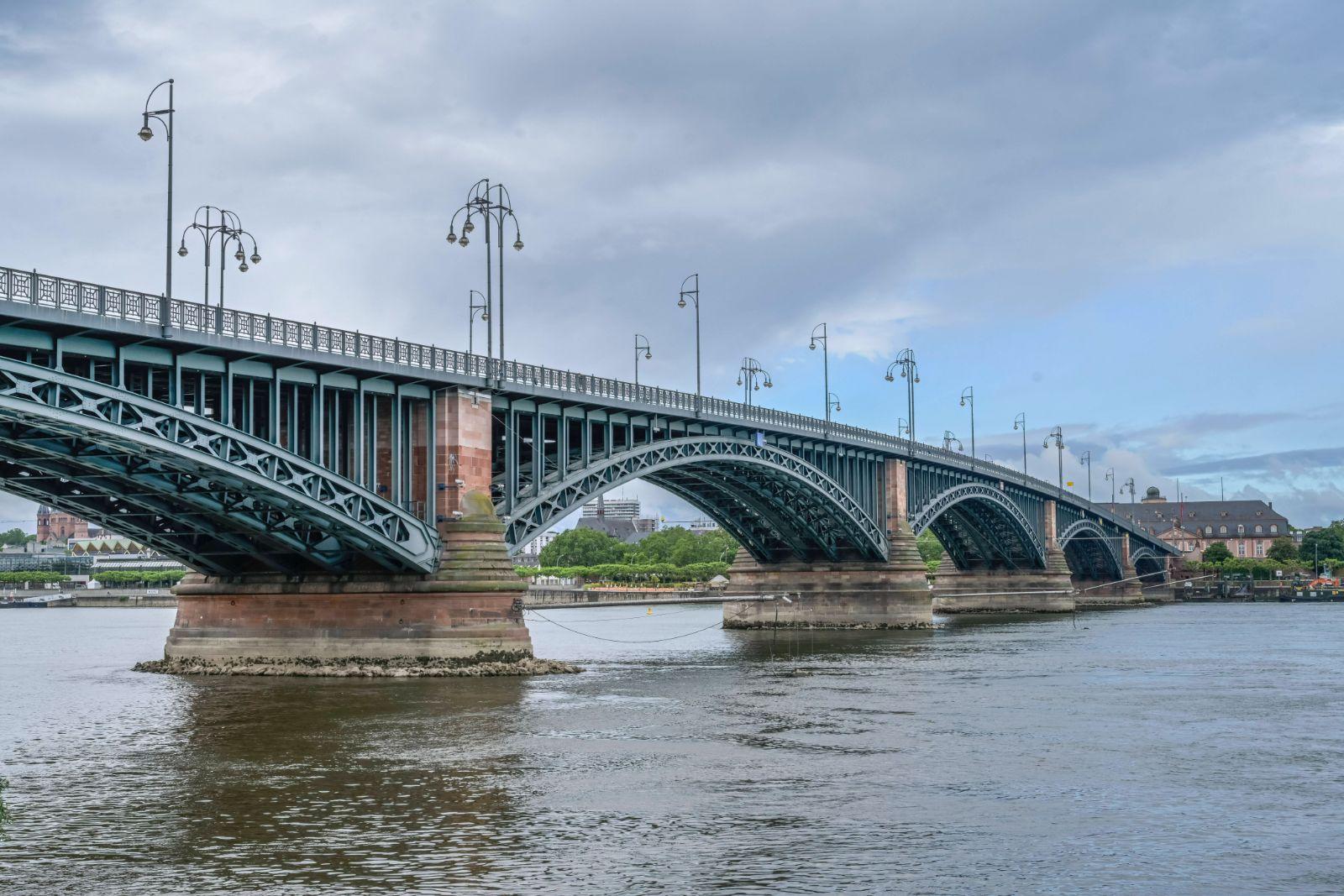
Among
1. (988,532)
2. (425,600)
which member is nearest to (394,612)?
(425,600)

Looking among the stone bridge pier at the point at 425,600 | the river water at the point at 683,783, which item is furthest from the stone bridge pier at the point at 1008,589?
the stone bridge pier at the point at 425,600

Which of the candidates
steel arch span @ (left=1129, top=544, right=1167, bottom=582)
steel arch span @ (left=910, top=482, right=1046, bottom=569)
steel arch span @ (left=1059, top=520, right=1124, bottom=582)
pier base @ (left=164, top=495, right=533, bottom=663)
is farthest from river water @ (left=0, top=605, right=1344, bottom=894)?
steel arch span @ (left=1129, top=544, right=1167, bottom=582)

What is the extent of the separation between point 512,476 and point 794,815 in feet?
111

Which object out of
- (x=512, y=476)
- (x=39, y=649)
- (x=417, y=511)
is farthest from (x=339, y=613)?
(x=39, y=649)

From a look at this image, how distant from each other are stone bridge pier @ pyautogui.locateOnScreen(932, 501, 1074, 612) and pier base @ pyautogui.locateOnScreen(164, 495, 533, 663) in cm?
7948

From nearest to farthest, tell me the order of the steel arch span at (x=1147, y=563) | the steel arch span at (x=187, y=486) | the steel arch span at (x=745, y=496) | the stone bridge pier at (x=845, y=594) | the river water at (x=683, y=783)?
the river water at (x=683, y=783)
the steel arch span at (x=187, y=486)
the steel arch span at (x=745, y=496)
the stone bridge pier at (x=845, y=594)
the steel arch span at (x=1147, y=563)

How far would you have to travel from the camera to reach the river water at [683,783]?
2105 cm

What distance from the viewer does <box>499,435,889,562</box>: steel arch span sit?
60.2 meters

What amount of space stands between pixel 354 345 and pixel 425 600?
9677 mm

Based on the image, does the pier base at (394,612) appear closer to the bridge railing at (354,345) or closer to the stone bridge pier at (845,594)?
the bridge railing at (354,345)

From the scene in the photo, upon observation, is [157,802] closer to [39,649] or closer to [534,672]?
[534,672]

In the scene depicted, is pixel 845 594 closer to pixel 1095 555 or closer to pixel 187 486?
pixel 187 486

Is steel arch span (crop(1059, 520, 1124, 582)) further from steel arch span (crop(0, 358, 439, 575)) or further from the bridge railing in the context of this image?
steel arch span (crop(0, 358, 439, 575))

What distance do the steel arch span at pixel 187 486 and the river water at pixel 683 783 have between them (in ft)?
16.5
